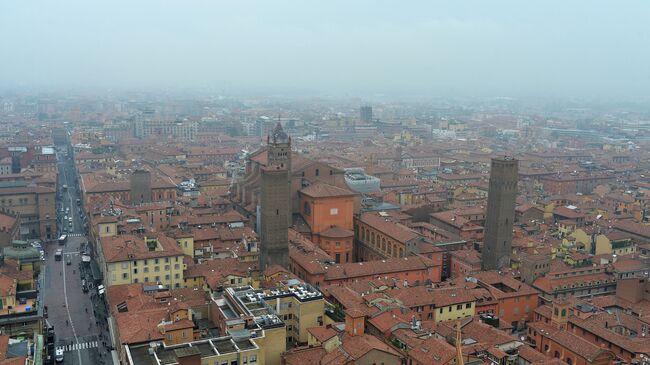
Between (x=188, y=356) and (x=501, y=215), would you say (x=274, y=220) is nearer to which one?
(x=501, y=215)

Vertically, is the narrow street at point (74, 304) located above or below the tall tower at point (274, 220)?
below

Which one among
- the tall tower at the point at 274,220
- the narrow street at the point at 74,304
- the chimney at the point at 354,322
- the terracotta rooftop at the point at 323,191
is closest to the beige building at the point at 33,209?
the narrow street at the point at 74,304

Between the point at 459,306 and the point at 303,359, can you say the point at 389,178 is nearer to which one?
the point at 459,306

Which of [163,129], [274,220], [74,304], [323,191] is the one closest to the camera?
[74,304]

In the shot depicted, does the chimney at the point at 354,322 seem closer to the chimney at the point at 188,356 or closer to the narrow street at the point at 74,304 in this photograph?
the chimney at the point at 188,356

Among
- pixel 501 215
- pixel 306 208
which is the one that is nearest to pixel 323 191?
pixel 306 208


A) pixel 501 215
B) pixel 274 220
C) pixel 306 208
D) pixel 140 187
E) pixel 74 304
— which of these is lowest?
pixel 74 304

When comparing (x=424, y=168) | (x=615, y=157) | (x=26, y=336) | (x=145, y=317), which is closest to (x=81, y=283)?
(x=26, y=336)
